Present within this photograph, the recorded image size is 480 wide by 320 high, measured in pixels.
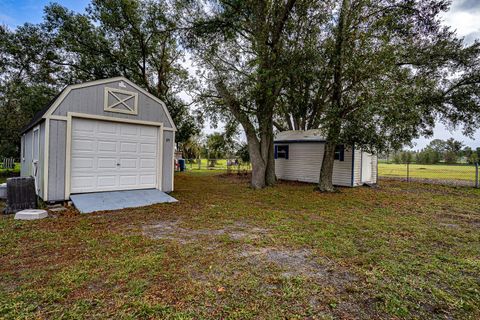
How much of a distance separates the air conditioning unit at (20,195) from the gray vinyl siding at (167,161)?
3271 millimetres

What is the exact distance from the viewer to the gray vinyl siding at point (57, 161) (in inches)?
231

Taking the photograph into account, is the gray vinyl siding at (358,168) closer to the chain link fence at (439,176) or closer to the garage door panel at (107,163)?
the chain link fence at (439,176)

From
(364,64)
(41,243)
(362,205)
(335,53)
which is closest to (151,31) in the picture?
(335,53)

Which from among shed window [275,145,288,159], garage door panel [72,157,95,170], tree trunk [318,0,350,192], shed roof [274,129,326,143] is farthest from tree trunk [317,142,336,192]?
garage door panel [72,157,95,170]

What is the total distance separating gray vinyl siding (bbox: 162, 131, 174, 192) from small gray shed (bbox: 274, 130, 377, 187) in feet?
22.7

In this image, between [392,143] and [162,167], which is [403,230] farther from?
[162,167]

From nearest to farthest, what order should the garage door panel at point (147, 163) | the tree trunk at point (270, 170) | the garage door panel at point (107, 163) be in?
the garage door panel at point (107, 163)
the garage door panel at point (147, 163)
the tree trunk at point (270, 170)

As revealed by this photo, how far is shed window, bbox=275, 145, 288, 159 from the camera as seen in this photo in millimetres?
13375

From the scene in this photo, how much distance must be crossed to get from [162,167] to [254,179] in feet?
13.6

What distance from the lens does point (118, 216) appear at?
539 centimetres

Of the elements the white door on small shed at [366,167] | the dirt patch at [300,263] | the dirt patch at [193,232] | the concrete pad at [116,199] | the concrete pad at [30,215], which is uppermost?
the white door on small shed at [366,167]

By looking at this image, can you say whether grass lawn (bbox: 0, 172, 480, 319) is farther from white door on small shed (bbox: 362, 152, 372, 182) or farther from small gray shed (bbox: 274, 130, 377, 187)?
white door on small shed (bbox: 362, 152, 372, 182)

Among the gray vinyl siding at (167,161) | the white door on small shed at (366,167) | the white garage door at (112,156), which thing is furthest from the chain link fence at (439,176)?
the white garage door at (112,156)

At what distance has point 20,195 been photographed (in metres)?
5.69
